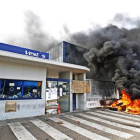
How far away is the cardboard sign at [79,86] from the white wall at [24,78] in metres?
2.72

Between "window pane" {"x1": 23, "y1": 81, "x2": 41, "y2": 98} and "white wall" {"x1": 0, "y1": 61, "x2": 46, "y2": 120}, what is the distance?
0.30 m

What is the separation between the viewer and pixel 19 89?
7.37 metres

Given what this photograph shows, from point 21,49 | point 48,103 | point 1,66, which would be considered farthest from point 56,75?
point 1,66

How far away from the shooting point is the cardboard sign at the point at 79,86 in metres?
9.78

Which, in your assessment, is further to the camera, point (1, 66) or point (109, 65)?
point (109, 65)

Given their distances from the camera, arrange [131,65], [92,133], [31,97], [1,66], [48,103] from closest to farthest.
Answer: [92,133], [1,66], [31,97], [48,103], [131,65]

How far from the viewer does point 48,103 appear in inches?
326

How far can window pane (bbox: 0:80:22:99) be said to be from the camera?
6.80m

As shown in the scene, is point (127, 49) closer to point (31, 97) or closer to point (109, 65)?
point (109, 65)

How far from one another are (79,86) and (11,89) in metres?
5.64

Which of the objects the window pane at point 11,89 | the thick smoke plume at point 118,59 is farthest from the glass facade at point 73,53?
the window pane at point 11,89

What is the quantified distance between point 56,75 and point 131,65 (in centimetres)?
913

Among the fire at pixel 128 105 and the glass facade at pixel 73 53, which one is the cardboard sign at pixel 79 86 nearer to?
the fire at pixel 128 105

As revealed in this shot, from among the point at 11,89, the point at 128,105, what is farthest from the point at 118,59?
the point at 11,89
